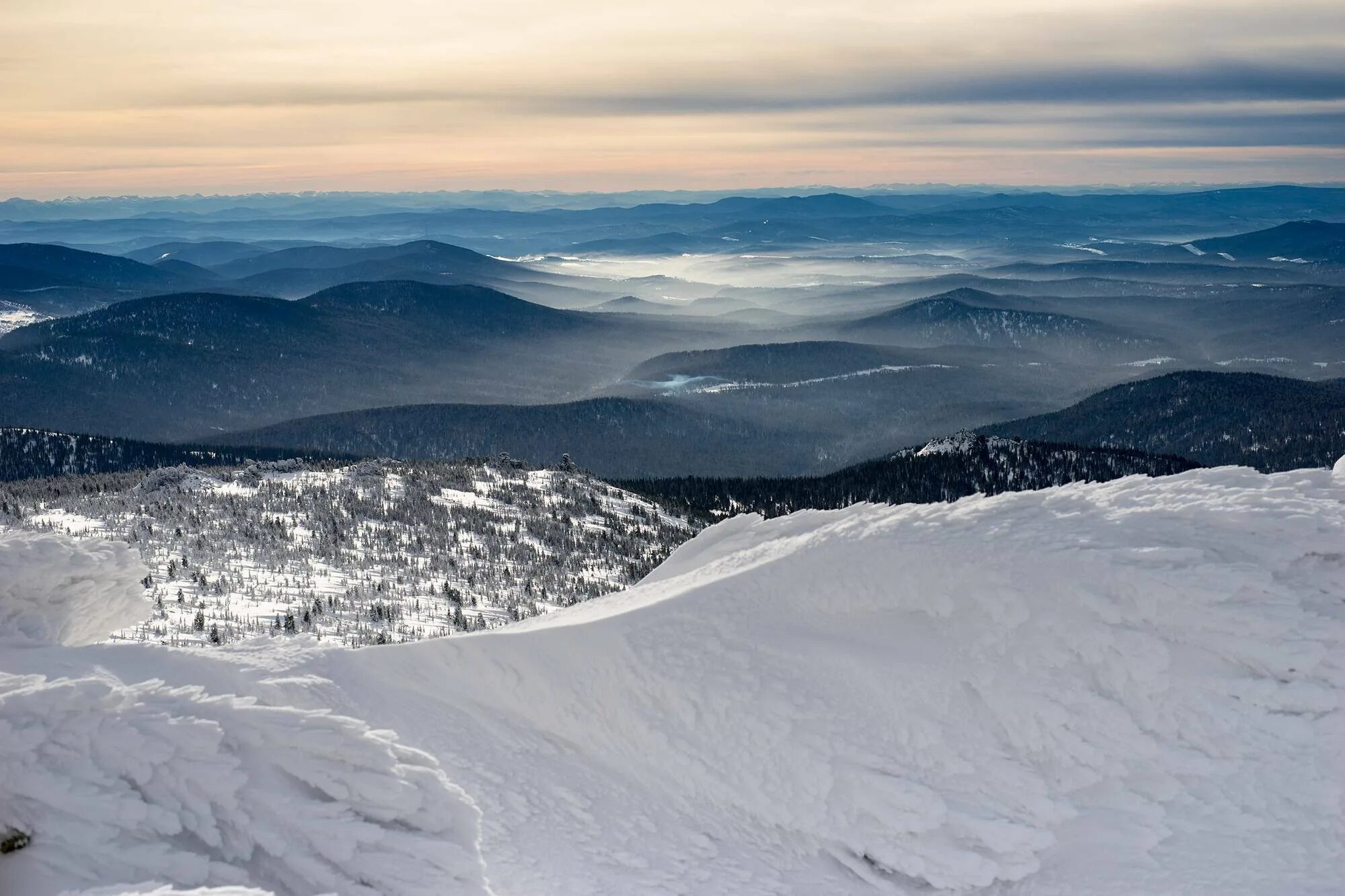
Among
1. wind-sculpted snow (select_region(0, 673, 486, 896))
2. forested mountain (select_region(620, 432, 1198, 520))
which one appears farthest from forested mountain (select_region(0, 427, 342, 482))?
wind-sculpted snow (select_region(0, 673, 486, 896))

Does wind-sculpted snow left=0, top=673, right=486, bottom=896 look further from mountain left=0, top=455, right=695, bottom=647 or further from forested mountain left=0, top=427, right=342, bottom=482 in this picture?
forested mountain left=0, top=427, right=342, bottom=482

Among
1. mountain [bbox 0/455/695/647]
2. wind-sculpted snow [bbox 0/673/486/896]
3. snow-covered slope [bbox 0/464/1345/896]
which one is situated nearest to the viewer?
wind-sculpted snow [bbox 0/673/486/896]

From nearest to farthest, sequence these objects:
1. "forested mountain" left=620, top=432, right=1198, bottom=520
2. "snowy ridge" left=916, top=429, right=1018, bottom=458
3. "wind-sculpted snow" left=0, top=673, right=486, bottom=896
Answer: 1. "wind-sculpted snow" left=0, top=673, right=486, bottom=896
2. "forested mountain" left=620, top=432, right=1198, bottom=520
3. "snowy ridge" left=916, top=429, right=1018, bottom=458

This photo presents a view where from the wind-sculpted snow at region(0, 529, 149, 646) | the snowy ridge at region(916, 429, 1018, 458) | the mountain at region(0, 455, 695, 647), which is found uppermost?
the wind-sculpted snow at region(0, 529, 149, 646)

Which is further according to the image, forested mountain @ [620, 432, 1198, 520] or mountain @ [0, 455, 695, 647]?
forested mountain @ [620, 432, 1198, 520]

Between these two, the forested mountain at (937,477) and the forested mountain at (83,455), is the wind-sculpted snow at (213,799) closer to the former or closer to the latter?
the forested mountain at (937,477)

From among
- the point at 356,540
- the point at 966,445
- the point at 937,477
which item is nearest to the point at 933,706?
the point at 356,540
